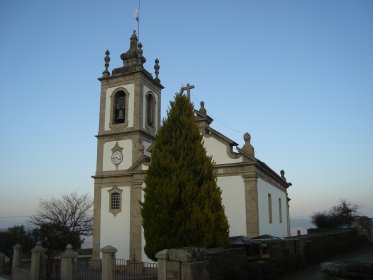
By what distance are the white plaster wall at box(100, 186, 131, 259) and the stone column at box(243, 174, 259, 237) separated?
7671 millimetres

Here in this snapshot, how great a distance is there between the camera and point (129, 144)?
78.9 ft

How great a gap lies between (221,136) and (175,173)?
6.75 m

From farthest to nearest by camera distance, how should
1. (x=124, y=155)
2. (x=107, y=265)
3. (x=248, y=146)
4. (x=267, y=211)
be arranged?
(x=124, y=155)
(x=267, y=211)
(x=248, y=146)
(x=107, y=265)

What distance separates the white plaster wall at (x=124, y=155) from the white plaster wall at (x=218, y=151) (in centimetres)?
560

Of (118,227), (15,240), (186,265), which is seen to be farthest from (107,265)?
(15,240)

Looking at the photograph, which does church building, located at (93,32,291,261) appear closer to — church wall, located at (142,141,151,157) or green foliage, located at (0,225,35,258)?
church wall, located at (142,141,151,157)

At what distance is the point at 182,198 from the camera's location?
14469mm

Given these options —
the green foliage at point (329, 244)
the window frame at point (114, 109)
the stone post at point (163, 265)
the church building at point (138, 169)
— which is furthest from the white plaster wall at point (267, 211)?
the stone post at point (163, 265)

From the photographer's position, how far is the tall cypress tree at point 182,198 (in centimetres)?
1405

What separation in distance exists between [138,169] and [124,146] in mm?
2275

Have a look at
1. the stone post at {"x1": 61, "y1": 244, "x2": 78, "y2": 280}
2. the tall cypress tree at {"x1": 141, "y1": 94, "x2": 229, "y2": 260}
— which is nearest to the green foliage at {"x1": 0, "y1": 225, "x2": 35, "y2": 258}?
the stone post at {"x1": 61, "y1": 244, "x2": 78, "y2": 280}

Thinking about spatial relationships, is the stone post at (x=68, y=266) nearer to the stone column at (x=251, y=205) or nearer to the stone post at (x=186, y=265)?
the stone post at (x=186, y=265)

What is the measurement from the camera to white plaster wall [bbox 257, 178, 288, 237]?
67.1 ft

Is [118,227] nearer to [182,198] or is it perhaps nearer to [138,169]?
[138,169]
